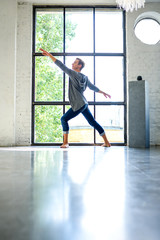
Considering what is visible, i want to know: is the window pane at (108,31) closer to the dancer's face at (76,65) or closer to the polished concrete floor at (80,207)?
the dancer's face at (76,65)

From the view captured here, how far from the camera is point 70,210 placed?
0.78 meters

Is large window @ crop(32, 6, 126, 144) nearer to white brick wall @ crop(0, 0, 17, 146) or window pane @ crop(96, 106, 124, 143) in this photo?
window pane @ crop(96, 106, 124, 143)

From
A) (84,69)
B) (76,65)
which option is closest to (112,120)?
(84,69)

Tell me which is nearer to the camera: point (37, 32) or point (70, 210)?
point (70, 210)

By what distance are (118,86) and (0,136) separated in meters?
2.58

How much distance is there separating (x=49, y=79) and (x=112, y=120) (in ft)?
5.09

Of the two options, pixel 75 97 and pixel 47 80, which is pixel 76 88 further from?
pixel 47 80

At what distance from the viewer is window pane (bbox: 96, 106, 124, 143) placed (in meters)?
4.70

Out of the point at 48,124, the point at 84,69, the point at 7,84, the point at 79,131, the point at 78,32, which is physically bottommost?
the point at 79,131

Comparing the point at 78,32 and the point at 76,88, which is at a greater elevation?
the point at 78,32

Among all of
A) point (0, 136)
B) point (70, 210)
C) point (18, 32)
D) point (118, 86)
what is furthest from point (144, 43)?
point (70, 210)

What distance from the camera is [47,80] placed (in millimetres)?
4727

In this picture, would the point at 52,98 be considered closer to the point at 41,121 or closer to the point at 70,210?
the point at 41,121

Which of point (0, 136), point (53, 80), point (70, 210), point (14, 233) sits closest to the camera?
point (14, 233)
